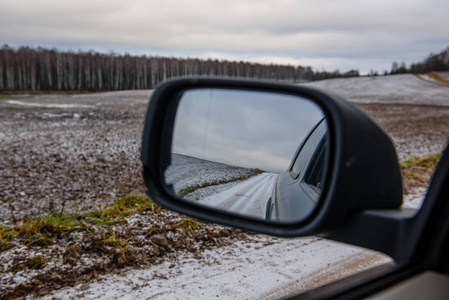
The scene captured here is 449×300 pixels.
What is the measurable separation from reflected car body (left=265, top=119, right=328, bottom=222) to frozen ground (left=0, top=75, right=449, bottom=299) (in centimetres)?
149

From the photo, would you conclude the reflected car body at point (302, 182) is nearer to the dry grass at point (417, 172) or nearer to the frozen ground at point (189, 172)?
the frozen ground at point (189, 172)

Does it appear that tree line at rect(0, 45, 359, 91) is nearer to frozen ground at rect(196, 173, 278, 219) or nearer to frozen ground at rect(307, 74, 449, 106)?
frozen ground at rect(307, 74, 449, 106)

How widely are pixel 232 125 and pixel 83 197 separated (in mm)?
5923

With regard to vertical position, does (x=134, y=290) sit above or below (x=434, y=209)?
below

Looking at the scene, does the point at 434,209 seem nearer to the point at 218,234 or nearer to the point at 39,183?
the point at 218,234

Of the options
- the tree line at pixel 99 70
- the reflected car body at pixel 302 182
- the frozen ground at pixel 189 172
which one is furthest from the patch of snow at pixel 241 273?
the tree line at pixel 99 70

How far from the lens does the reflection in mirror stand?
51.3 inches

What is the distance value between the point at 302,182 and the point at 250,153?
22 centimetres

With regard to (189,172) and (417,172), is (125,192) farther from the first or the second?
(189,172)

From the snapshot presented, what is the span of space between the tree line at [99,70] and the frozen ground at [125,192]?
59.4 meters

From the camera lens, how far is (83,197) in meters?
6.77

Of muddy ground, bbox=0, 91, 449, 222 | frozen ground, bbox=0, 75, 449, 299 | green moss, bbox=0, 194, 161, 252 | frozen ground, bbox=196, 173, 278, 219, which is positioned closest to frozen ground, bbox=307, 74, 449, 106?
frozen ground, bbox=0, 75, 449, 299

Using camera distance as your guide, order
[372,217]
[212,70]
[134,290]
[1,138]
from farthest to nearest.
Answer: [212,70] → [1,138] → [134,290] → [372,217]

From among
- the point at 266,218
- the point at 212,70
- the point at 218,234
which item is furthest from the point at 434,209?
the point at 212,70
